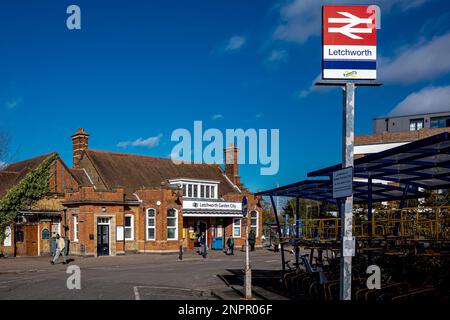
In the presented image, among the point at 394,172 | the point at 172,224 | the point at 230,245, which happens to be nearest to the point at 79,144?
the point at 172,224

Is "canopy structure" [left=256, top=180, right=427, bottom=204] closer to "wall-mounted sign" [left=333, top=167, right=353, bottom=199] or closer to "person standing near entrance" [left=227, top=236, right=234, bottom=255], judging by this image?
"wall-mounted sign" [left=333, top=167, right=353, bottom=199]

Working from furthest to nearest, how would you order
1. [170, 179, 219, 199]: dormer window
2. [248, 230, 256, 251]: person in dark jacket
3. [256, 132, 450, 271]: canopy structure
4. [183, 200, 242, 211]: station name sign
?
[170, 179, 219, 199]: dormer window < [248, 230, 256, 251]: person in dark jacket < [183, 200, 242, 211]: station name sign < [256, 132, 450, 271]: canopy structure

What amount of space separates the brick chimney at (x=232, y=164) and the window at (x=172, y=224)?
1032 centimetres

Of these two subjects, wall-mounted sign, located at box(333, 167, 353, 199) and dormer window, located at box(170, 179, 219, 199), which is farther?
dormer window, located at box(170, 179, 219, 199)

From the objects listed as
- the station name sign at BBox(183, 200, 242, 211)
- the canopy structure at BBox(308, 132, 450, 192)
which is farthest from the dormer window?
the canopy structure at BBox(308, 132, 450, 192)

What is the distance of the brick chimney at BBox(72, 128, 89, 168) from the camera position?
130 feet

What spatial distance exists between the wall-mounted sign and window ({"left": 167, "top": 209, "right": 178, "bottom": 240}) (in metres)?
27.6

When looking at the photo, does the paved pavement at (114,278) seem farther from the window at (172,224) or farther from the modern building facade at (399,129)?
the modern building facade at (399,129)

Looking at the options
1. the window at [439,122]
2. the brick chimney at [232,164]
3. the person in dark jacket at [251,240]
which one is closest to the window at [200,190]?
the person in dark jacket at [251,240]

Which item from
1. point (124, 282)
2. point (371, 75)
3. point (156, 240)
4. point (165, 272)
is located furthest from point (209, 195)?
point (371, 75)
